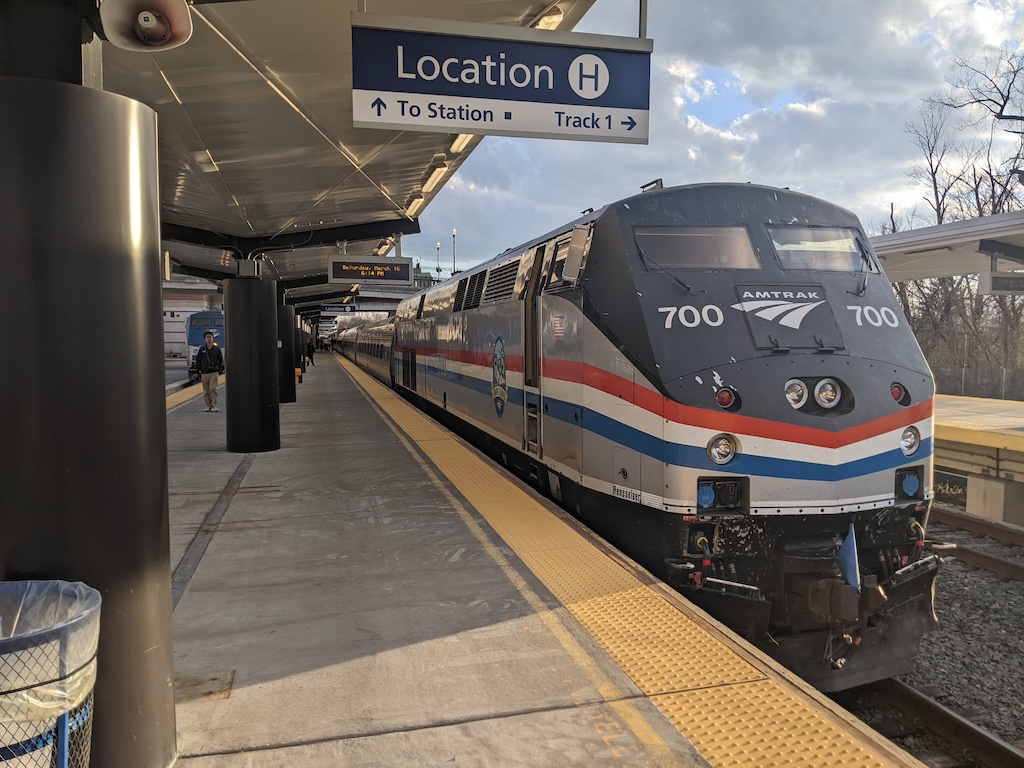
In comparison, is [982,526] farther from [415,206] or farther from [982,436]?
[415,206]

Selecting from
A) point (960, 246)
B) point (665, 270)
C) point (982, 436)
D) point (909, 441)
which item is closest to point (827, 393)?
point (909, 441)

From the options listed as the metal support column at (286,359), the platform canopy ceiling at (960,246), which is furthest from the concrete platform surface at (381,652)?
Answer: the platform canopy ceiling at (960,246)

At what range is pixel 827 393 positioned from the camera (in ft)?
16.7

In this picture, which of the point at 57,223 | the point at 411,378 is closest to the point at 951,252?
the point at 411,378

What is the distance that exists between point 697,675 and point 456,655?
122 cm

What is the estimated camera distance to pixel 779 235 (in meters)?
5.92

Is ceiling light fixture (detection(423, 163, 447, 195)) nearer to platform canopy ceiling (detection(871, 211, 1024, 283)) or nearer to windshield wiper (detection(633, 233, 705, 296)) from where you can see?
windshield wiper (detection(633, 233, 705, 296))

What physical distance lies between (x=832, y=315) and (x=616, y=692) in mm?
3327

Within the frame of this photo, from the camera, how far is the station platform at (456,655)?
9.94ft

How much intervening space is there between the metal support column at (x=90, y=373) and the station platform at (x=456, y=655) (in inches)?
26.2

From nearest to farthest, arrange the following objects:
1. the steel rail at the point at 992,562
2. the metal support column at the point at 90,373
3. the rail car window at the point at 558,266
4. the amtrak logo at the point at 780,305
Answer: the metal support column at the point at 90,373
the amtrak logo at the point at 780,305
the rail car window at the point at 558,266
the steel rail at the point at 992,562

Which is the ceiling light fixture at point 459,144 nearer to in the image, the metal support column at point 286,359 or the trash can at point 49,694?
the trash can at point 49,694

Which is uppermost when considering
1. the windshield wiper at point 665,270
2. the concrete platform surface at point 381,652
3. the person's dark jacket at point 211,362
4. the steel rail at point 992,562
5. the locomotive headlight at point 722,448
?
the windshield wiper at point 665,270

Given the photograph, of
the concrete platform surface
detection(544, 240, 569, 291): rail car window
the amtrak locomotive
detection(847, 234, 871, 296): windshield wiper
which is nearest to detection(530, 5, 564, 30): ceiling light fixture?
the amtrak locomotive
